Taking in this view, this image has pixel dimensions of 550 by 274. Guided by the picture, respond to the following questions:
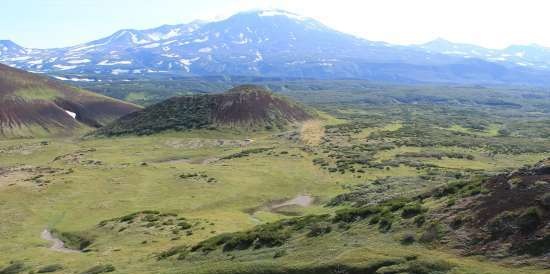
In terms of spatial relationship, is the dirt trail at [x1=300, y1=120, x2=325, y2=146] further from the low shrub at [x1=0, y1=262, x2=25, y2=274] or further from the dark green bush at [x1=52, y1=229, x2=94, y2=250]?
the low shrub at [x1=0, y1=262, x2=25, y2=274]

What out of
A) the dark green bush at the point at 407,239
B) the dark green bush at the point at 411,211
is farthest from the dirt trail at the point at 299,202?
the dark green bush at the point at 407,239

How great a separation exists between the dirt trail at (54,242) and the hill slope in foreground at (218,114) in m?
113

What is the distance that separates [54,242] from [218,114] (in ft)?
413

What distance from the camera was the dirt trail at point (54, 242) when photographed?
54031 mm

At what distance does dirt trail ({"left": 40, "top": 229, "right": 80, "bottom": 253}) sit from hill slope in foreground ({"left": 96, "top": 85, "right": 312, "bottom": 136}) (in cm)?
11321

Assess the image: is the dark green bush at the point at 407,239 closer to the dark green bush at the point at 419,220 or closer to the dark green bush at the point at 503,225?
the dark green bush at the point at 419,220

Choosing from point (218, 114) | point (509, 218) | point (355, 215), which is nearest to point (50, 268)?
point (355, 215)

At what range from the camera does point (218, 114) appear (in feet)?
596

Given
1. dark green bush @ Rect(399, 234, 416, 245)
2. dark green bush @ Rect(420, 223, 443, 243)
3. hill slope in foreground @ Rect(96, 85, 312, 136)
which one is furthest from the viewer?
hill slope in foreground @ Rect(96, 85, 312, 136)

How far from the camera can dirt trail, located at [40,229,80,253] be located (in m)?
54.0

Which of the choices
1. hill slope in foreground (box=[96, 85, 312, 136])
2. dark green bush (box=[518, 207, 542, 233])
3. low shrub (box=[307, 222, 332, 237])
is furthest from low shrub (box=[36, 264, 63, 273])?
hill slope in foreground (box=[96, 85, 312, 136])

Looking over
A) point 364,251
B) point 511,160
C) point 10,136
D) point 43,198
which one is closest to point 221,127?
point 10,136

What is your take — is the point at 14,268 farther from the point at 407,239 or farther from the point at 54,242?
the point at 407,239

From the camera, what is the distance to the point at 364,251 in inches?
1213
